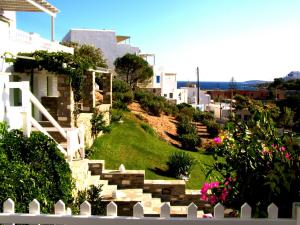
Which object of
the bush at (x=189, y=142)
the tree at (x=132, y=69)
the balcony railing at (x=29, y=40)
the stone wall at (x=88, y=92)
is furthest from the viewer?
the tree at (x=132, y=69)

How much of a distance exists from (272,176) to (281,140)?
0.67m

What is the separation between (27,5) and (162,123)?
1082cm

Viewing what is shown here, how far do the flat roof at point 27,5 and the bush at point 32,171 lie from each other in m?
9.18

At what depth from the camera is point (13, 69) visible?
12.8 metres

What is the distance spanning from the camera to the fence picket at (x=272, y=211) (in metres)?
3.22

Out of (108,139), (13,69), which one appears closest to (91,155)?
(108,139)

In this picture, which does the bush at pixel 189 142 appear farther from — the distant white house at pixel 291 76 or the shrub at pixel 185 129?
the distant white house at pixel 291 76

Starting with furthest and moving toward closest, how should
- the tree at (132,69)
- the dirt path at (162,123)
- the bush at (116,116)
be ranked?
the tree at (132,69)
the dirt path at (162,123)
the bush at (116,116)

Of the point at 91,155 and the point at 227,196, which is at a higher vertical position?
the point at 227,196

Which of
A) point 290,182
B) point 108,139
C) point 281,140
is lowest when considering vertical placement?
point 108,139

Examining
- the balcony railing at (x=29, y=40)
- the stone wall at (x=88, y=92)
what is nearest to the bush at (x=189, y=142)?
the stone wall at (x=88, y=92)

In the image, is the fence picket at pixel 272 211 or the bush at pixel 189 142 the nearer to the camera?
the fence picket at pixel 272 211

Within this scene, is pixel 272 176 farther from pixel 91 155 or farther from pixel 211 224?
pixel 91 155

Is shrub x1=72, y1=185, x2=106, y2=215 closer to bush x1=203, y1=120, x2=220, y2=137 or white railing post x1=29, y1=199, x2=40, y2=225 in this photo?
white railing post x1=29, y1=199, x2=40, y2=225
